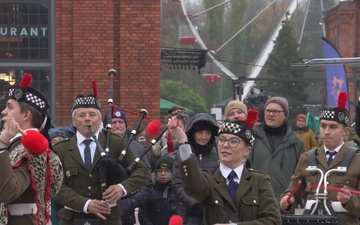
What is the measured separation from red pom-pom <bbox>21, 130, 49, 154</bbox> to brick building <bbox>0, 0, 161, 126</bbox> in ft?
38.6

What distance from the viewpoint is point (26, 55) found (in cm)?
2005

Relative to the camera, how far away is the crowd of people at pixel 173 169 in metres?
7.62

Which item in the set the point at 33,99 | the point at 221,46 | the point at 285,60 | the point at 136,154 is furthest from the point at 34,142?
the point at 285,60

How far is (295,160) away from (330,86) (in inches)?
609

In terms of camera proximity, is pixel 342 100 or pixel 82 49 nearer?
pixel 342 100

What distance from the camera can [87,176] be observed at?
9.91 m

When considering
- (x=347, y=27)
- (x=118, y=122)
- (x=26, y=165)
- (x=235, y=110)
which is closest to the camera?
(x=26, y=165)

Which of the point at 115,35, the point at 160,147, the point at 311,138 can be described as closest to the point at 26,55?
the point at 115,35

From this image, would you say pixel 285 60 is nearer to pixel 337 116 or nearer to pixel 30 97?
pixel 337 116

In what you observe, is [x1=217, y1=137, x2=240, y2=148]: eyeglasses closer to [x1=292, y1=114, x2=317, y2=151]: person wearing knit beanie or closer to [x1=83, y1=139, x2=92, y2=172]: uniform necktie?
[x1=83, y1=139, x2=92, y2=172]: uniform necktie

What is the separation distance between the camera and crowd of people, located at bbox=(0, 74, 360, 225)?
7625mm

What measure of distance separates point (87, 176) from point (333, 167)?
235 cm

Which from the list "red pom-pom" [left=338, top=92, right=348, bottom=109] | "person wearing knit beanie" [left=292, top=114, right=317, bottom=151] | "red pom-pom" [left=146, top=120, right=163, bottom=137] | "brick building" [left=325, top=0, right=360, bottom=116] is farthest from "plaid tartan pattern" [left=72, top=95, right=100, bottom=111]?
"brick building" [left=325, top=0, right=360, bottom=116]

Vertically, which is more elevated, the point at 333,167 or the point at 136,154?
the point at 333,167
